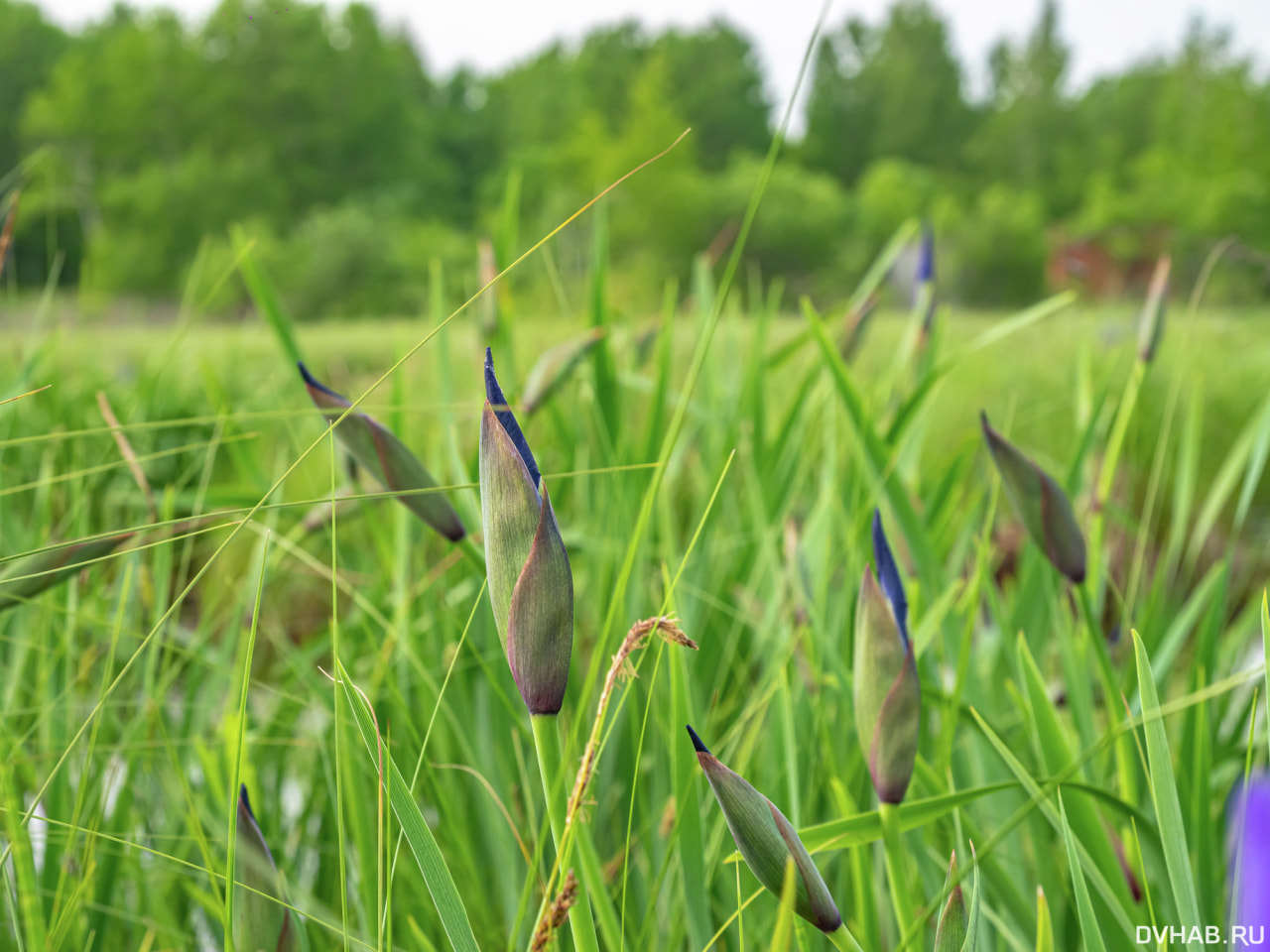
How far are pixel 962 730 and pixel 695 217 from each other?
13.4 m

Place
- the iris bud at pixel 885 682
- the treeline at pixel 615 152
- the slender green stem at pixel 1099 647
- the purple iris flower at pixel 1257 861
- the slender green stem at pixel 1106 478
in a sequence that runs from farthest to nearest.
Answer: the treeline at pixel 615 152, the slender green stem at pixel 1106 478, the slender green stem at pixel 1099 647, the iris bud at pixel 885 682, the purple iris flower at pixel 1257 861

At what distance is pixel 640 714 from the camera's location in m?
0.44

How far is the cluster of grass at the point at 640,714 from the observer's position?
0.97 feet

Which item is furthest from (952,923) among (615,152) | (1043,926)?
(615,152)

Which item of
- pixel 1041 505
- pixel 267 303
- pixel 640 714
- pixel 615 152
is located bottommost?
pixel 640 714

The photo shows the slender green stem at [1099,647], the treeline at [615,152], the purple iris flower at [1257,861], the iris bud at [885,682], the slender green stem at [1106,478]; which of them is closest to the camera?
the purple iris flower at [1257,861]

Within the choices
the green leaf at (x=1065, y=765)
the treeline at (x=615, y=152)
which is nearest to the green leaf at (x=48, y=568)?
the green leaf at (x=1065, y=765)

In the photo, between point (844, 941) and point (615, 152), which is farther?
point (615, 152)

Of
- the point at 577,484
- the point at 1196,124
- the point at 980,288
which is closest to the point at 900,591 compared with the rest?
the point at 577,484

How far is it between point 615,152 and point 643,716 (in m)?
13.1

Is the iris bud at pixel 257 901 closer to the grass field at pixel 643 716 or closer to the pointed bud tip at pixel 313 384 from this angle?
the grass field at pixel 643 716

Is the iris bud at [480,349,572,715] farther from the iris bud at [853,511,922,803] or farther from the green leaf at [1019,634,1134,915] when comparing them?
the green leaf at [1019,634,1134,915]

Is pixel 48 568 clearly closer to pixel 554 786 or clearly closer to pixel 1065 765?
pixel 554 786

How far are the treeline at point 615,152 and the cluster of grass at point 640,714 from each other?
676cm
